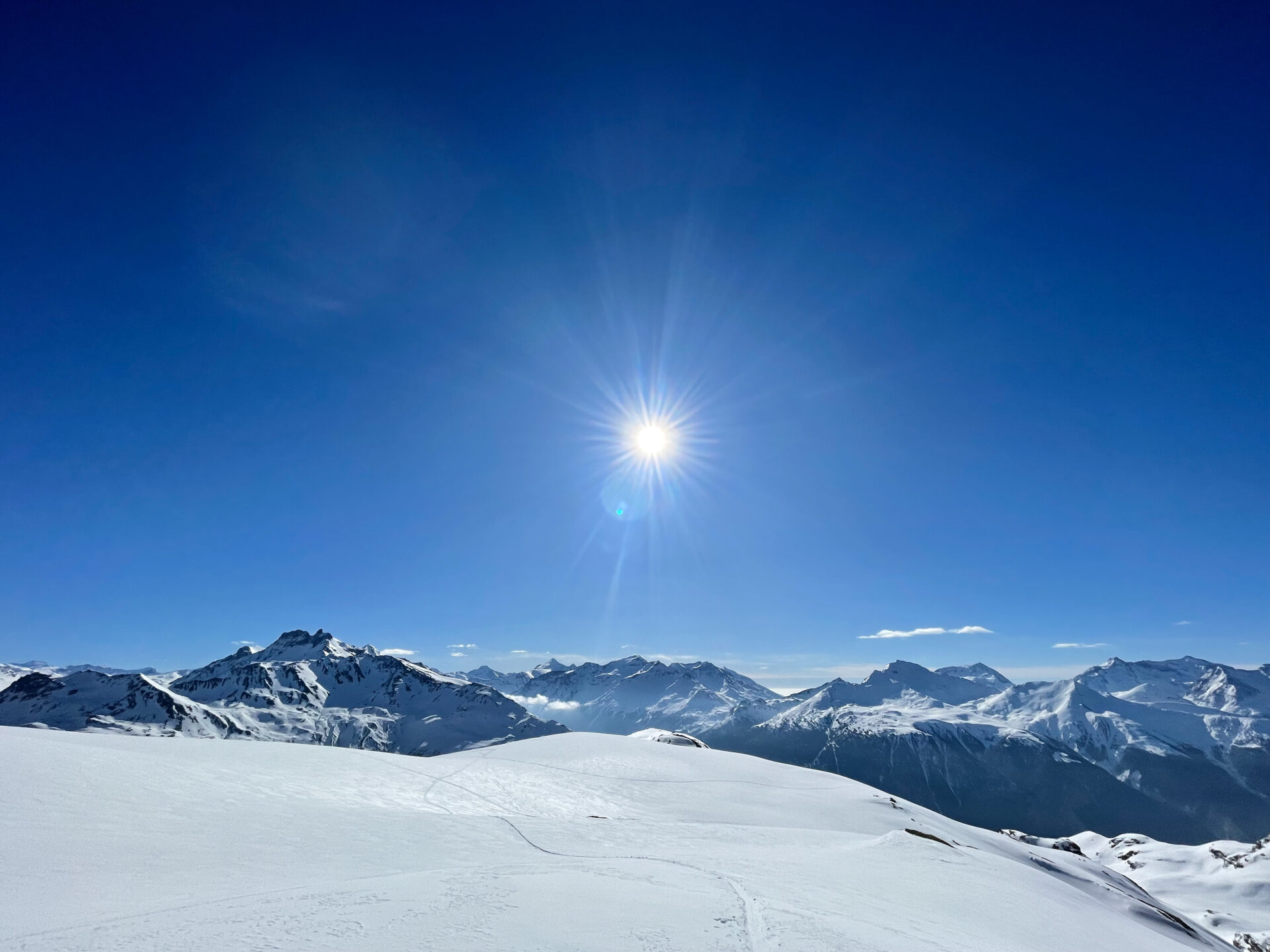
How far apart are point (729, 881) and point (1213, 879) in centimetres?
16598

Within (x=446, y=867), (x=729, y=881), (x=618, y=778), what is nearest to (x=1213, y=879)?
(x=618, y=778)

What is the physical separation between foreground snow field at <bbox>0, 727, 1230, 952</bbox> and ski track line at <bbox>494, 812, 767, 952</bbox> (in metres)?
0.10

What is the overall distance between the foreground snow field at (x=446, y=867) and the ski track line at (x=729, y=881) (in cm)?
10

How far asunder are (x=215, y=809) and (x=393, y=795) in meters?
9.42

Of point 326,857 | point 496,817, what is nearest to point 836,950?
point 326,857

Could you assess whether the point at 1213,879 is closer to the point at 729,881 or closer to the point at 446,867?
the point at 729,881

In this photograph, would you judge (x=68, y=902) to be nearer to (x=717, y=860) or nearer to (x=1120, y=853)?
(x=717, y=860)

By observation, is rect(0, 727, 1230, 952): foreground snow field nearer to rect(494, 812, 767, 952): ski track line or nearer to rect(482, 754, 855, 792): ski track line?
rect(494, 812, 767, 952): ski track line

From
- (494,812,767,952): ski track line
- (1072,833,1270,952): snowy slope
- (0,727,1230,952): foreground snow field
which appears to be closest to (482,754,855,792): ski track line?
(0,727,1230,952): foreground snow field

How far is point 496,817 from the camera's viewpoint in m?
26.8

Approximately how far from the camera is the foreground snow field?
11023 millimetres

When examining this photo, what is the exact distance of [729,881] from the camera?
1772 cm

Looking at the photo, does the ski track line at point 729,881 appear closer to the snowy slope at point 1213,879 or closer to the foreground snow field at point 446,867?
the foreground snow field at point 446,867

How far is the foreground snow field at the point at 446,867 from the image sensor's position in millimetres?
11023
